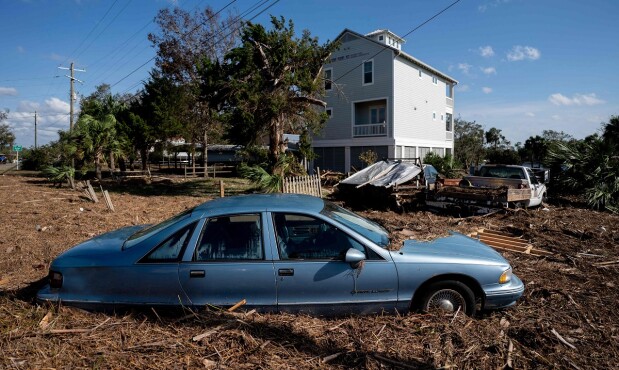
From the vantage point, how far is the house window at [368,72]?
87.1 ft

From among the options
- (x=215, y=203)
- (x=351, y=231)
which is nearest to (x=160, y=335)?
(x=215, y=203)

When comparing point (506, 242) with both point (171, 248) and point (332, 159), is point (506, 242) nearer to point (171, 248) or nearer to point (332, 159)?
point (171, 248)

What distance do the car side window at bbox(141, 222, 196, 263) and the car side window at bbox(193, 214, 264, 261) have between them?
0.15 metres

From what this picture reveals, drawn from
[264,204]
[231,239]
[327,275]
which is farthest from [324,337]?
[264,204]

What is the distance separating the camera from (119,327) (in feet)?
11.9

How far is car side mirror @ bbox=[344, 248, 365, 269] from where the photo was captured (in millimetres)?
3623

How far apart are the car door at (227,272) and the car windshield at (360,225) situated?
0.83 m

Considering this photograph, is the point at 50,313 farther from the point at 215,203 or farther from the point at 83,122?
the point at 83,122

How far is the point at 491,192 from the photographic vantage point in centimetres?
1083

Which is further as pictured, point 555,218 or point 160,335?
point 555,218

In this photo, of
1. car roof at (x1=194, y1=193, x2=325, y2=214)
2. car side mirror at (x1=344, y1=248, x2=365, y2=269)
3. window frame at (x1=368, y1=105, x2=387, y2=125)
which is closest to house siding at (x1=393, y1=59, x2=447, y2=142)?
window frame at (x1=368, y1=105, x2=387, y2=125)

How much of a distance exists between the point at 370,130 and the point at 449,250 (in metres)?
23.4

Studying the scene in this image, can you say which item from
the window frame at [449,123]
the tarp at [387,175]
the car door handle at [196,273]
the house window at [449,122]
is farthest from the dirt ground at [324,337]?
the house window at [449,122]

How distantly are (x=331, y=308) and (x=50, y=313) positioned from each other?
2673 millimetres
